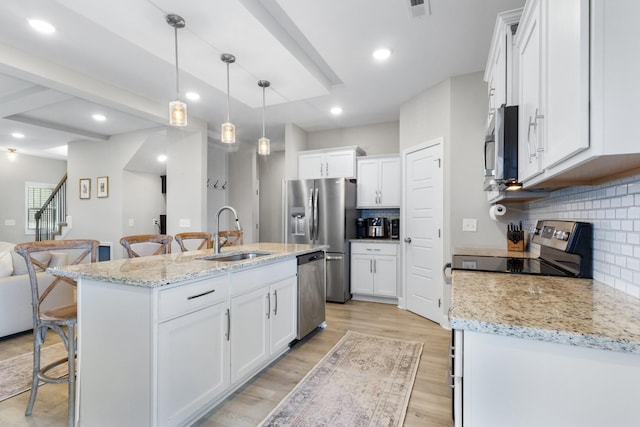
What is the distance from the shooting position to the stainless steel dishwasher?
2.85 meters

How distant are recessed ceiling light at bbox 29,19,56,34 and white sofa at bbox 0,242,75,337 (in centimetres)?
186

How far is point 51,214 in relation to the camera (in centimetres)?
720

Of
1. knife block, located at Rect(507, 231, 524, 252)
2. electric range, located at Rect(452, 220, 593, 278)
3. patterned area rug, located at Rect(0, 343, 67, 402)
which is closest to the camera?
electric range, located at Rect(452, 220, 593, 278)

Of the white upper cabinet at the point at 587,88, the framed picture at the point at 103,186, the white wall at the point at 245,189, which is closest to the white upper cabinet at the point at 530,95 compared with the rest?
the white upper cabinet at the point at 587,88

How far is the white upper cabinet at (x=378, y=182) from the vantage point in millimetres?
4426

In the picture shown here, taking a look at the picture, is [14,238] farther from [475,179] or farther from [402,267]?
[475,179]

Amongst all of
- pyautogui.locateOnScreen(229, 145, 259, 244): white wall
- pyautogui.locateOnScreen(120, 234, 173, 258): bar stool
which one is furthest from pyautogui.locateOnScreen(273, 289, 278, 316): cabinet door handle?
pyautogui.locateOnScreen(229, 145, 259, 244): white wall

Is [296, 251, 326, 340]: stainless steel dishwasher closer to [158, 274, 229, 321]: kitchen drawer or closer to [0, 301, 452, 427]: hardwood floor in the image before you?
[0, 301, 452, 427]: hardwood floor

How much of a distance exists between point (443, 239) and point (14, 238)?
918 centimetres

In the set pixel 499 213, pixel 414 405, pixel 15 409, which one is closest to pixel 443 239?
pixel 499 213

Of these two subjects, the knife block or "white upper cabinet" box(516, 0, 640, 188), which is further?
the knife block

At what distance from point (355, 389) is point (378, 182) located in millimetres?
3005

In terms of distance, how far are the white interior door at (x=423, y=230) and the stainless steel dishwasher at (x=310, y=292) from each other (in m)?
1.26

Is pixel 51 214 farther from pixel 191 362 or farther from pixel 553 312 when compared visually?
pixel 553 312
